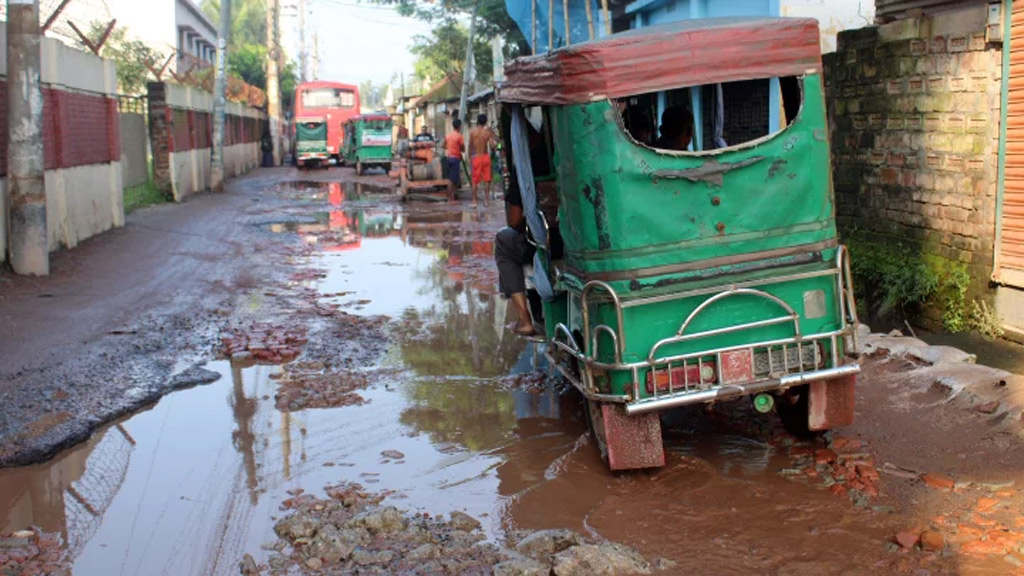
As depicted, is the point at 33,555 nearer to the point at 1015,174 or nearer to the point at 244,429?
the point at 244,429

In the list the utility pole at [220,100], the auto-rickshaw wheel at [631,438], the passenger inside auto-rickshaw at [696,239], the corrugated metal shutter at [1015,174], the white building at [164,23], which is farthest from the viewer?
the white building at [164,23]

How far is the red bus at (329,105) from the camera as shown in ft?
140

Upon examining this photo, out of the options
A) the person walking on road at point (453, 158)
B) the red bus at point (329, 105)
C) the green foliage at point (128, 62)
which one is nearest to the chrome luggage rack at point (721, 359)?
the person walking on road at point (453, 158)

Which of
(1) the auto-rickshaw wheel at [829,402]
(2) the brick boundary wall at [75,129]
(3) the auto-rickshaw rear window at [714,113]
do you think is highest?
(2) the brick boundary wall at [75,129]

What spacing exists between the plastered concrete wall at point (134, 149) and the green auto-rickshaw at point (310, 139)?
16184 millimetres

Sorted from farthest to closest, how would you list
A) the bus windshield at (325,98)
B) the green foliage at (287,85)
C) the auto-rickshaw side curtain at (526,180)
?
the green foliage at (287,85) → the bus windshield at (325,98) → the auto-rickshaw side curtain at (526,180)

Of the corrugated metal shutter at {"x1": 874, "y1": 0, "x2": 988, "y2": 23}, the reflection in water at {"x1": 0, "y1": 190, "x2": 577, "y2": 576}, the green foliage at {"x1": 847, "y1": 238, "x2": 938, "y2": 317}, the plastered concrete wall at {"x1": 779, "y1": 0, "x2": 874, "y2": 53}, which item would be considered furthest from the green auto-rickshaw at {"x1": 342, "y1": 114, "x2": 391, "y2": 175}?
the green foliage at {"x1": 847, "y1": 238, "x2": 938, "y2": 317}

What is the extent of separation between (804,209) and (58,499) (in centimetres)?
401

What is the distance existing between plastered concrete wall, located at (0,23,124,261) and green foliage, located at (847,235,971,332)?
360 inches

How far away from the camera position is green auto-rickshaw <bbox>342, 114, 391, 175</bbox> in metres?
36.5

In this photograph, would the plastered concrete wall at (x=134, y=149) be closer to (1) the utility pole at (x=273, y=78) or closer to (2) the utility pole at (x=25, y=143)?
(2) the utility pole at (x=25, y=143)

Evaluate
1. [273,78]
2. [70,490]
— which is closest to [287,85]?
[273,78]

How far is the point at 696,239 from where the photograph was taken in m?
5.04

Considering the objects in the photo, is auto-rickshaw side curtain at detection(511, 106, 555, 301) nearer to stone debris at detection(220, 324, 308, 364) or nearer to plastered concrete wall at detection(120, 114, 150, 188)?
stone debris at detection(220, 324, 308, 364)
